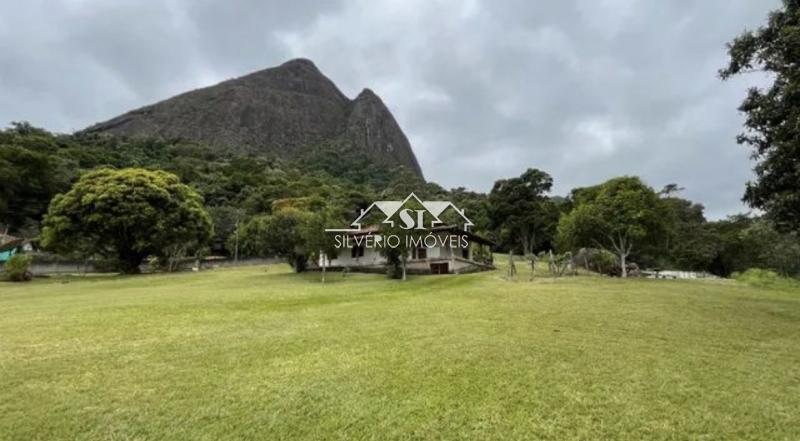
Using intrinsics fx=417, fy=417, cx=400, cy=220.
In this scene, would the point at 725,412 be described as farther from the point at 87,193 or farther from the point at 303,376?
the point at 87,193

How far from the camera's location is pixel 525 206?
39.1 metres

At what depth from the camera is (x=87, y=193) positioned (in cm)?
2853

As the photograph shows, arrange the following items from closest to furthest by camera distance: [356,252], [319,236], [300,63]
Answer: [319,236] < [356,252] < [300,63]

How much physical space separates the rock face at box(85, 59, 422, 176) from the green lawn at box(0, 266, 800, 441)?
101790mm

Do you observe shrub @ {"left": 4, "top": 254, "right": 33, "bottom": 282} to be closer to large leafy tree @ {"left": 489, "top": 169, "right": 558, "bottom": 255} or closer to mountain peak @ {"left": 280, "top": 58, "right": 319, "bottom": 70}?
large leafy tree @ {"left": 489, "top": 169, "right": 558, "bottom": 255}

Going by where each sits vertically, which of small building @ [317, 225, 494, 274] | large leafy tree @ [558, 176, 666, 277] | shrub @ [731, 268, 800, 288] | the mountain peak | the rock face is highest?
the mountain peak

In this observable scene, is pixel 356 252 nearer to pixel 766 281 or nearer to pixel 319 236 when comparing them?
pixel 319 236

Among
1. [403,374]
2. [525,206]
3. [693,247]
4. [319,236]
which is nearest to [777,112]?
[403,374]

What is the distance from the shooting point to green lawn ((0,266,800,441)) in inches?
164

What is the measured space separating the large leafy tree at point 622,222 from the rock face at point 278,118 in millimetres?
86810

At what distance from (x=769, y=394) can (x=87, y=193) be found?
115 ft

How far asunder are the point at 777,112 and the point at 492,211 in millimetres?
31905

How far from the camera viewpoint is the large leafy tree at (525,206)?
1533 inches

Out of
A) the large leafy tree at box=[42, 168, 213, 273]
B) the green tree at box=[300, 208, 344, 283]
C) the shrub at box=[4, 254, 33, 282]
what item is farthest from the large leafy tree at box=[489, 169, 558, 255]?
the shrub at box=[4, 254, 33, 282]
